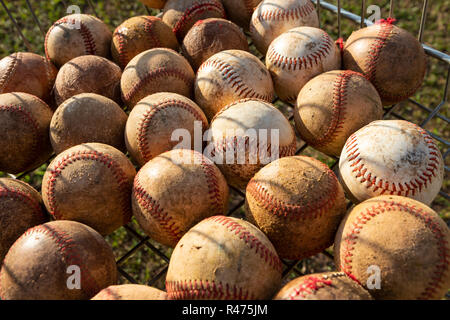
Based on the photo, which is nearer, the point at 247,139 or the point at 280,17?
the point at 247,139

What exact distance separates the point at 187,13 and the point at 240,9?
549 millimetres

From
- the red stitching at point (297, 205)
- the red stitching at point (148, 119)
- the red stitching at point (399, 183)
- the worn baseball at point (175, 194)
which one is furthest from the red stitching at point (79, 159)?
the red stitching at point (399, 183)

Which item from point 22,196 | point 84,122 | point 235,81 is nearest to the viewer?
point 22,196

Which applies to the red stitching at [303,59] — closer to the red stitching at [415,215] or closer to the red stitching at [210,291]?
the red stitching at [415,215]

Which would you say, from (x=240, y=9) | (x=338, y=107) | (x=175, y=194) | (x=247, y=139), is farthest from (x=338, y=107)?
(x=240, y=9)

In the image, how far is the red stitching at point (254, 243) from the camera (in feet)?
6.78

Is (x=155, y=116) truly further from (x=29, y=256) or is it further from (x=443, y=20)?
(x=443, y=20)

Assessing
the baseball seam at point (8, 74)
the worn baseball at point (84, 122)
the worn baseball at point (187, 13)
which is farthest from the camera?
the worn baseball at point (187, 13)

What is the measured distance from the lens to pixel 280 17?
345 cm

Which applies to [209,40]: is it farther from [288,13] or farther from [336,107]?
[336,107]

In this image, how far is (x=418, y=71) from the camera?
3.07m

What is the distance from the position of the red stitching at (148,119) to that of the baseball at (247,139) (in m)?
0.27

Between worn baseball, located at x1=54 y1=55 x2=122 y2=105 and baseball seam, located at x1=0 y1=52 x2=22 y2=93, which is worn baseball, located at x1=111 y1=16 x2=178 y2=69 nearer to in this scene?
worn baseball, located at x1=54 y1=55 x2=122 y2=105
